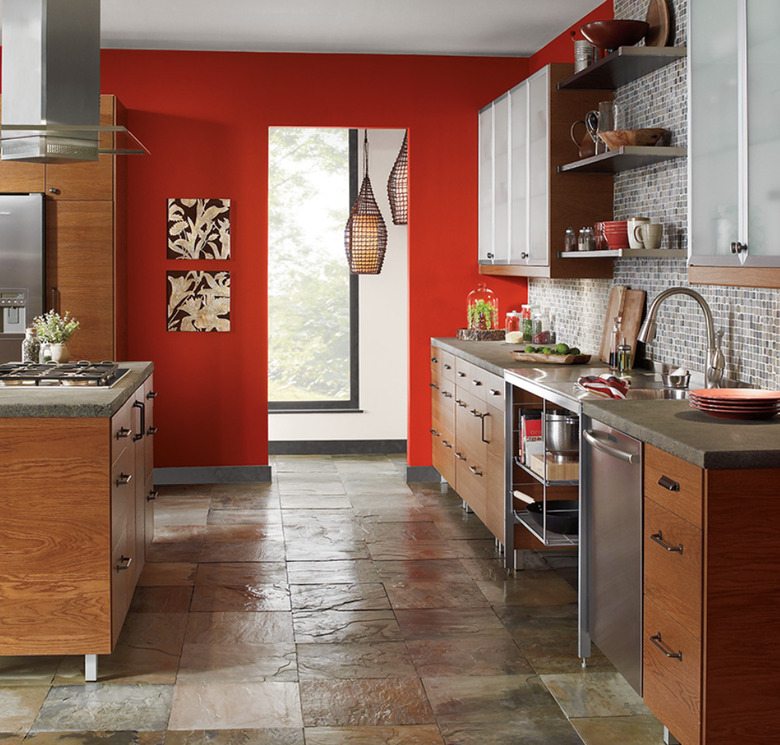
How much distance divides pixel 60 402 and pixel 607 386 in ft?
5.99

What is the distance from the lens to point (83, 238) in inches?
233

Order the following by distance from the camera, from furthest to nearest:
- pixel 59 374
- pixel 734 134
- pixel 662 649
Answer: pixel 59 374 < pixel 734 134 < pixel 662 649

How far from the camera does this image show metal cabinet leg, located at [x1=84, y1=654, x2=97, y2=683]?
10.6ft

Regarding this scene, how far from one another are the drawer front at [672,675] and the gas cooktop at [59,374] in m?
2.10

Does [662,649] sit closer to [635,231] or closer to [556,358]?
[635,231]

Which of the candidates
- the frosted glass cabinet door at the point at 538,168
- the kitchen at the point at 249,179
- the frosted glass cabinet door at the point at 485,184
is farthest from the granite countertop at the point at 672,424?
the kitchen at the point at 249,179

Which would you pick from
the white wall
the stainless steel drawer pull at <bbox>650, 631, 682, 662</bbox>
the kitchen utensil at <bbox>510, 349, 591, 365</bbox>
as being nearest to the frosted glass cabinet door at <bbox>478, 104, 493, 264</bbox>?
the white wall

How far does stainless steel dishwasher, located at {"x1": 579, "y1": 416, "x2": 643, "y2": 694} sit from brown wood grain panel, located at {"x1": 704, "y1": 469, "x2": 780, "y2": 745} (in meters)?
0.46

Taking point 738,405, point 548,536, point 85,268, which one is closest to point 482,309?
point 85,268

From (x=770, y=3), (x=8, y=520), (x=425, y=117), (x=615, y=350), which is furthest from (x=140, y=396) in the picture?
(x=425, y=117)

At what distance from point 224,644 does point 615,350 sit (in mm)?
2043

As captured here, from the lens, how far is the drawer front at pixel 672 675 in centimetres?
241

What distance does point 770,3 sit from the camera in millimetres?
2773

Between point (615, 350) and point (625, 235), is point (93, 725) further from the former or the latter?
point (625, 235)
